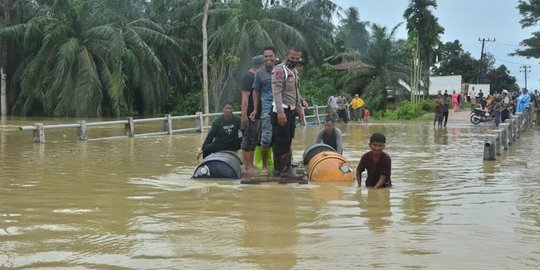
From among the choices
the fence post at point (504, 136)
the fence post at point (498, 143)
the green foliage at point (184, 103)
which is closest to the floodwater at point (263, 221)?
the fence post at point (498, 143)

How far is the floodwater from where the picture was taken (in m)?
4.58

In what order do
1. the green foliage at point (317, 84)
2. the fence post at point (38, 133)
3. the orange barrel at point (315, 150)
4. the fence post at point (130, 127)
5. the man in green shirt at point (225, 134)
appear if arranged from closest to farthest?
1. the man in green shirt at point (225, 134)
2. the orange barrel at point (315, 150)
3. the fence post at point (38, 133)
4. the fence post at point (130, 127)
5. the green foliage at point (317, 84)

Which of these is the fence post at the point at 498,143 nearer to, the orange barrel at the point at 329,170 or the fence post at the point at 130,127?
the orange barrel at the point at 329,170

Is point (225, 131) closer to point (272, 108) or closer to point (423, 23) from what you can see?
point (272, 108)

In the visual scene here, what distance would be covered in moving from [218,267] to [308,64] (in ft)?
133

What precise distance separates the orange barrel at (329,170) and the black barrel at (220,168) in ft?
3.30

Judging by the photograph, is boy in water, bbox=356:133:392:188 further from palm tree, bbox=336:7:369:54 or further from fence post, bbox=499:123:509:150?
palm tree, bbox=336:7:369:54

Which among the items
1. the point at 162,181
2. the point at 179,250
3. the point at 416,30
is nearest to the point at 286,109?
the point at 162,181

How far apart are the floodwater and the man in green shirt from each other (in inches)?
23.4

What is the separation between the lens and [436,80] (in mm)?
67812

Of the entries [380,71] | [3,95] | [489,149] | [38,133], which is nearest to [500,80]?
[380,71]

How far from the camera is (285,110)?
8.09 metres

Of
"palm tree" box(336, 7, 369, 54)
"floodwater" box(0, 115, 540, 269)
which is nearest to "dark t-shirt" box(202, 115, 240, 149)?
"floodwater" box(0, 115, 540, 269)

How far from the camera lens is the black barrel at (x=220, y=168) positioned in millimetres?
8766
